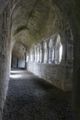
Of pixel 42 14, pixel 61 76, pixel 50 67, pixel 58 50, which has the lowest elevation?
pixel 61 76

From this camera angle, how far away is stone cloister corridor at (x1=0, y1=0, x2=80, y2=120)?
3.75 m

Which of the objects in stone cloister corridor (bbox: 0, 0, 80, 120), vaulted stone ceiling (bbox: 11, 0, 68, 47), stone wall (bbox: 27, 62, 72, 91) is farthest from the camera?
vaulted stone ceiling (bbox: 11, 0, 68, 47)

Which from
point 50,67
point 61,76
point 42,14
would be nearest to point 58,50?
point 50,67

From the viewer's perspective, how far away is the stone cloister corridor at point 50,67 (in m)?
3.75

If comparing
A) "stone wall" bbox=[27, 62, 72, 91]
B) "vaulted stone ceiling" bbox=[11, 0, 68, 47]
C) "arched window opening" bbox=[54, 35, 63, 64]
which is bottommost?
"stone wall" bbox=[27, 62, 72, 91]

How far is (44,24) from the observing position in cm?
1349

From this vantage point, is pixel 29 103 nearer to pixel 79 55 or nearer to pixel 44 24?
pixel 79 55

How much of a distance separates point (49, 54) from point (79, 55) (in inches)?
364

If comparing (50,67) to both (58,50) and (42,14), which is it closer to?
(58,50)

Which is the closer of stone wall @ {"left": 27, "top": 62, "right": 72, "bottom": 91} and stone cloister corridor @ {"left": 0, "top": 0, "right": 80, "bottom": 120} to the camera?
stone cloister corridor @ {"left": 0, "top": 0, "right": 80, "bottom": 120}

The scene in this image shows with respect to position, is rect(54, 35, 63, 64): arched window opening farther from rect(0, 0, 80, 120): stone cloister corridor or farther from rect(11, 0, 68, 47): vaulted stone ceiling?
rect(11, 0, 68, 47): vaulted stone ceiling

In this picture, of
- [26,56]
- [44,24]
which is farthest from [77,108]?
[26,56]

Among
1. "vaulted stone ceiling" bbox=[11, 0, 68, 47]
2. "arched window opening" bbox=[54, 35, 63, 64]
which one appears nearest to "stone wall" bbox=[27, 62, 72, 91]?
"arched window opening" bbox=[54, 35, 63, 64]

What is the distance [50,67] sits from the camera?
11711mm
